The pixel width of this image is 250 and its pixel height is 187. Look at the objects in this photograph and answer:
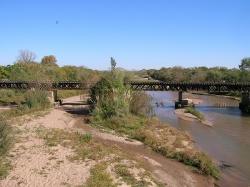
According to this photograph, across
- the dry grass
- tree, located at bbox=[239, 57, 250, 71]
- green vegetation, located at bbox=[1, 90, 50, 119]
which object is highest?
tree, located at bbox=[239, 57, 250, 71]

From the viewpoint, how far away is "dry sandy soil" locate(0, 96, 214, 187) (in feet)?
43.4

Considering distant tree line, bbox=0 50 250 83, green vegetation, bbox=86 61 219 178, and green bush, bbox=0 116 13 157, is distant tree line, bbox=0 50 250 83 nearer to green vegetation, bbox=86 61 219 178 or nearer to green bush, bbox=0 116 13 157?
green vegetation, bbox=86 61 219 178

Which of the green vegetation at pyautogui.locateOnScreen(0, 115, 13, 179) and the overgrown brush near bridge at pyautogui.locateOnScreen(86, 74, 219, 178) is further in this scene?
the overgrown brush near bridge at pyautogui.locateOnScreen(86, 74, 219, 178)

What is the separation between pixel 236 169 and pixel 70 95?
49.1m

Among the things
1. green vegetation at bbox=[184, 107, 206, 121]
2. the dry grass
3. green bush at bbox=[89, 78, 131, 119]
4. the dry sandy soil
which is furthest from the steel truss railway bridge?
the dry sandy soil

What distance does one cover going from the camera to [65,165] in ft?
50.4

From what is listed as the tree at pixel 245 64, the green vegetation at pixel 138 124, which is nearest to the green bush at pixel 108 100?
the green vegetation at pixel 138 124

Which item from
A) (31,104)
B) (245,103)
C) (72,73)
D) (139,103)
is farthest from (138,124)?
(72,73)

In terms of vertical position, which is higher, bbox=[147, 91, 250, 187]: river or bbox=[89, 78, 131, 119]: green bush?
bbox=[89, 78, 131, 119]: green bush

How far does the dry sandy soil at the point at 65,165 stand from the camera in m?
13.2

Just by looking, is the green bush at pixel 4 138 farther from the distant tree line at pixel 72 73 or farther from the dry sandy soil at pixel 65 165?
the distant tree line at pixel 72 73

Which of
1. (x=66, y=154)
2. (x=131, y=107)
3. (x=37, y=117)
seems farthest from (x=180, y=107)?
(x=66, y=154)

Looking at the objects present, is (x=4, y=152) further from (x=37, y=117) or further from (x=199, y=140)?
(x=199, y=140)

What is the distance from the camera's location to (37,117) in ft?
95.5
